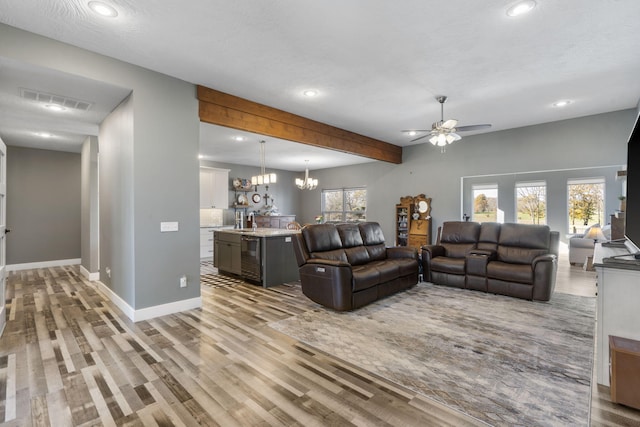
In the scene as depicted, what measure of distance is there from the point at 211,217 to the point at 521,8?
846cm

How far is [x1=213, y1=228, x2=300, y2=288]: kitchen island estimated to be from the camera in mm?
5086

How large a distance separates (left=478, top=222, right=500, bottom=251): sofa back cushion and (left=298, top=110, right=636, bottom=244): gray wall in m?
1.68

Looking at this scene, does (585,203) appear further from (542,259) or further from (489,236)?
(542,259)

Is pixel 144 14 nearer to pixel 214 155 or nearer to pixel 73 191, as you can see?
pixel 214 155

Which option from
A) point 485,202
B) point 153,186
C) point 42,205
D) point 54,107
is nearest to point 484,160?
point 485,202

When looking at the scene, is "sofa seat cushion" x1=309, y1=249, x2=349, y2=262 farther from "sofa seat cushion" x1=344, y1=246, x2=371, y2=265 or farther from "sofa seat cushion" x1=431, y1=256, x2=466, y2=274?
"sofa seat cushion" x1=431, y1=256, x2=466, y2=274

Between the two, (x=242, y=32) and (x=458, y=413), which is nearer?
(x=458, y=413)

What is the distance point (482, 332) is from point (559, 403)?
118 centimetres

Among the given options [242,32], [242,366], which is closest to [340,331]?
[242,366]

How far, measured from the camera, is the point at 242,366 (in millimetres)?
2459

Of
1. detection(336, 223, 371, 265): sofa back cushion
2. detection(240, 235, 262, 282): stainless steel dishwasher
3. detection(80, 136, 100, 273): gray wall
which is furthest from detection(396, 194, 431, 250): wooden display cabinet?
detection(80, 136, 100, 273): gray wall

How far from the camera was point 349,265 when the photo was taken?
12.4 ft

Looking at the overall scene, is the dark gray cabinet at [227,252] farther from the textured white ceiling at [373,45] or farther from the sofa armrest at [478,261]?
the sofa armrest at [478,261]

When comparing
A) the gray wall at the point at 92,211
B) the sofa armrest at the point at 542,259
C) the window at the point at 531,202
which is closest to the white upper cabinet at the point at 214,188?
the gray wall at the point at 92,211
